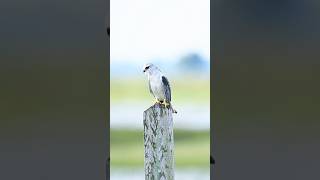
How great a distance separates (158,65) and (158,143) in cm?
55

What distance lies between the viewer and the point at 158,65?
16.8ft

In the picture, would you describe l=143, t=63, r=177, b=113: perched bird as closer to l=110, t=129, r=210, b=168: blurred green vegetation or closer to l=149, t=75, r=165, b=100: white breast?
l=149, t=75, r=165, b=100: white breast

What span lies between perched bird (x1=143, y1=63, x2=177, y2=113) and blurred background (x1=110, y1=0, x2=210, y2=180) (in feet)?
0.12

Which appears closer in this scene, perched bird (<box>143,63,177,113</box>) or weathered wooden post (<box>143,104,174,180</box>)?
weathered wooden post (<box>143,104,174,180</box>)

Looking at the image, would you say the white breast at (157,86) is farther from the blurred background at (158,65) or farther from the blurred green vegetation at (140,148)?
the blurred green vegetation at (140,148)

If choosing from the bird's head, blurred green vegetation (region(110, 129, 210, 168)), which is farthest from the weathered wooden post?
the bird's head

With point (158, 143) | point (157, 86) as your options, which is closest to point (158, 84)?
point (157, 86)

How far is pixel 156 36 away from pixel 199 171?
100cm

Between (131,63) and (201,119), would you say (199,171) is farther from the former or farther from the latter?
(131,63)

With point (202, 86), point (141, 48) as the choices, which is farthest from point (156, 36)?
point (202, 86)

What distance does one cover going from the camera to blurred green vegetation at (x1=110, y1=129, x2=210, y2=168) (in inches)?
201

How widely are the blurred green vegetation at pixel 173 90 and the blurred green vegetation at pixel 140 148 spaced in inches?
9.1

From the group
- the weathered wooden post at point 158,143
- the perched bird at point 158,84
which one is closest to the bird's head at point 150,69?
the perched bird at point 158,84

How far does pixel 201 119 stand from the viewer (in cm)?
516
